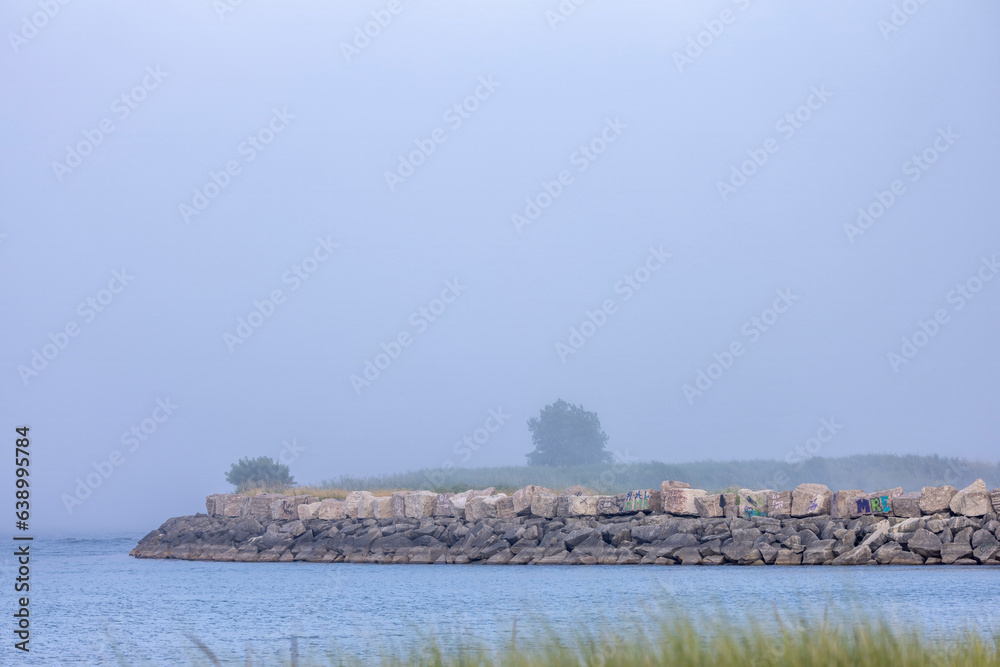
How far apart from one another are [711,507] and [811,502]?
253 centimetres

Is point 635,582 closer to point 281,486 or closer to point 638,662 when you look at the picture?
point 638,662

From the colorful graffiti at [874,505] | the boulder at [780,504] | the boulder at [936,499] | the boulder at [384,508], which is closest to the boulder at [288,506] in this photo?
the boulder at [384,508]

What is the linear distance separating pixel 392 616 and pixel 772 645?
11.4 metres

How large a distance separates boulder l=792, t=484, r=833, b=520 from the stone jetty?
1.0 inches

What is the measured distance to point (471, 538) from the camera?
27844mm

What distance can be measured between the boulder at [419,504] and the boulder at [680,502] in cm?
730

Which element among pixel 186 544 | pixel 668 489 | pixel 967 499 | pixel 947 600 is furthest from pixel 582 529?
pixel 186 544

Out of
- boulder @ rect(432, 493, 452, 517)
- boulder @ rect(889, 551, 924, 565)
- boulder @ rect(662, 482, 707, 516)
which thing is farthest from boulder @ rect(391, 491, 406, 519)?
boulder @ rect(889, 551, 924, 565)

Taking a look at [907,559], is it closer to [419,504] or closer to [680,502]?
[680,502]

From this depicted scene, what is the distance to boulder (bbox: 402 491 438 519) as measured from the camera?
31.0 metres

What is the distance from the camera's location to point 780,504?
Answer: 26.1m

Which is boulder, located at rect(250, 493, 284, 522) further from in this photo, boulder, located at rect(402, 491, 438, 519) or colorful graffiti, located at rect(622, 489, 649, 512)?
colorful graffiti, located at rect(622, 489, 649, 512)

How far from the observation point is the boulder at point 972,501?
77.2 ft

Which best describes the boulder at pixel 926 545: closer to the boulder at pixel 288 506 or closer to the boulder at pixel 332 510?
the boulder at pixel 332 510
